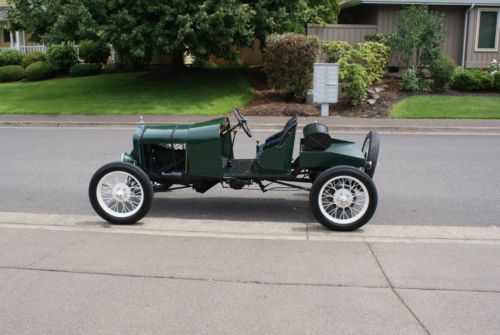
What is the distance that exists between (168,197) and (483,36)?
20.2 meters

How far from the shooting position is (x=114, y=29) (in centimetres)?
1852

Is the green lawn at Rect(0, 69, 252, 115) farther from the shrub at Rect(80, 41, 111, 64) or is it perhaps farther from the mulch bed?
the shrub at Rect(80, 41, 111, 64)

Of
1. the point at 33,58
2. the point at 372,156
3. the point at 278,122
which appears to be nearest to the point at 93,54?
the point at 33,58

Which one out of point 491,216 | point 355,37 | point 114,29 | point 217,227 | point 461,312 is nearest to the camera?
point 461,312

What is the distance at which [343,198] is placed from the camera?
6.25 metres

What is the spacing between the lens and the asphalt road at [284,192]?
717 cm

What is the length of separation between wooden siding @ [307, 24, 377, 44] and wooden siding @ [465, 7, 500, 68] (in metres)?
4.11

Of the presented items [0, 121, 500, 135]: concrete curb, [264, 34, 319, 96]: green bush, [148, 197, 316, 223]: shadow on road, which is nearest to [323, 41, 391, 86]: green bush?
[264, 34, 319, 96]: green bush

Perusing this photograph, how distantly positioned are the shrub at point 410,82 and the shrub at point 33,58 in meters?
18.7

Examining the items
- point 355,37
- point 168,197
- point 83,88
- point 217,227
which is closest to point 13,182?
point 168,197

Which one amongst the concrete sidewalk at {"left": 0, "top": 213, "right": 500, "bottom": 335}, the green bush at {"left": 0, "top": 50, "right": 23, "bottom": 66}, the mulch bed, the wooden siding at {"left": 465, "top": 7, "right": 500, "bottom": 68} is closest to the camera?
the concrete sidewalk at {"left": 0, "top": 213, "right": 500, "bottom": 335}

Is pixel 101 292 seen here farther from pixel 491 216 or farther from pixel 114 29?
pixel 114 29

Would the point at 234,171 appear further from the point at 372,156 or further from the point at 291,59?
the point at 291,59

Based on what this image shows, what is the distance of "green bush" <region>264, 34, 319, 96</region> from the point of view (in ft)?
60.6
